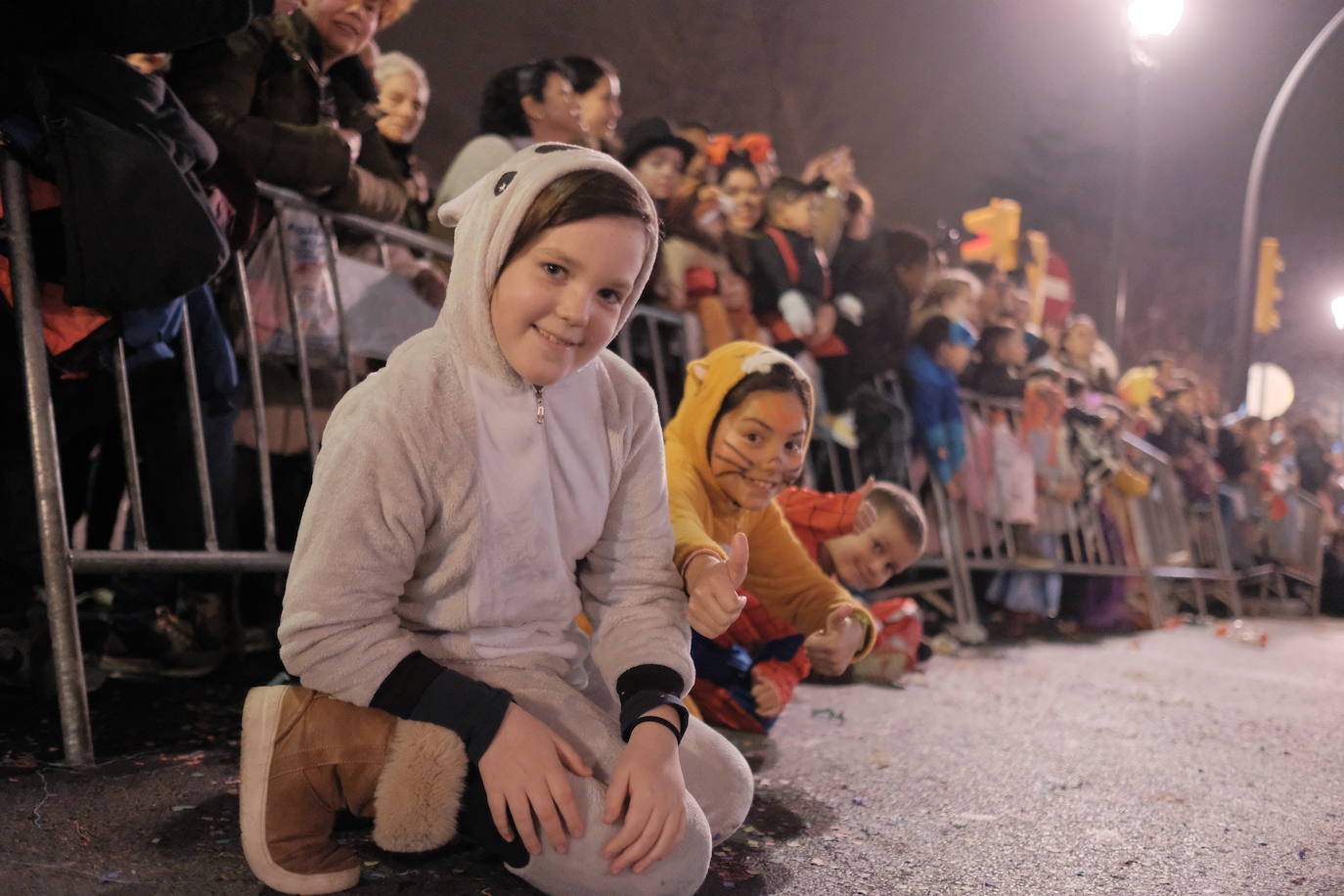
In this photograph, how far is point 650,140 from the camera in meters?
4.62

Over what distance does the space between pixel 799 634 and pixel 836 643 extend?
1.75 feet

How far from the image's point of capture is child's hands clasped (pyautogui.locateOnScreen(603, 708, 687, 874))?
1.58m

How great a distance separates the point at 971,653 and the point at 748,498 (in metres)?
3.01

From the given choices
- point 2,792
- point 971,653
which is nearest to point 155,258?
point 2,792

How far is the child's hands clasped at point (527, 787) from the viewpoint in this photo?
1560 millimetres

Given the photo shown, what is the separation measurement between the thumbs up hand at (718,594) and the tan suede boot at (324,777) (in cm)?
53

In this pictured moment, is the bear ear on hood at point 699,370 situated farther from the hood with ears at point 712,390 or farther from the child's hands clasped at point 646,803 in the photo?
the child's hands clasped at point 646,803

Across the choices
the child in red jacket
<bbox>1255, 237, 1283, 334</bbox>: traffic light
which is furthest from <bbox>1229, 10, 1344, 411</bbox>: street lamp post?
the child in red jacket

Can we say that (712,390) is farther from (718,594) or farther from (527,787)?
(527,787)

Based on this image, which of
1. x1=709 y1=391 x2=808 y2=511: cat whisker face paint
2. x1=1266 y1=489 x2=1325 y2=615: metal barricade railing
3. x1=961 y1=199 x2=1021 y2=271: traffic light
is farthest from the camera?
x1=961 y1=199 x2=1021 y2=271: traffic light

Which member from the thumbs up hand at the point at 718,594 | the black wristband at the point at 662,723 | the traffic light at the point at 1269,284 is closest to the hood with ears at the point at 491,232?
the thumbs up hand at the point at 718,594

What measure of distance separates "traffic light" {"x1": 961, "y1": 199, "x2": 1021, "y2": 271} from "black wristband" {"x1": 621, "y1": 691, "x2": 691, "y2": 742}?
1120cm

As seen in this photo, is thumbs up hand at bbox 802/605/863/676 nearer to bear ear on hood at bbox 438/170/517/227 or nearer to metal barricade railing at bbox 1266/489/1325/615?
bear ear on hood at bbox 438/170/517/227

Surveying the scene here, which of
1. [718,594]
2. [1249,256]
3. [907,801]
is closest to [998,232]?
[1249,256]
